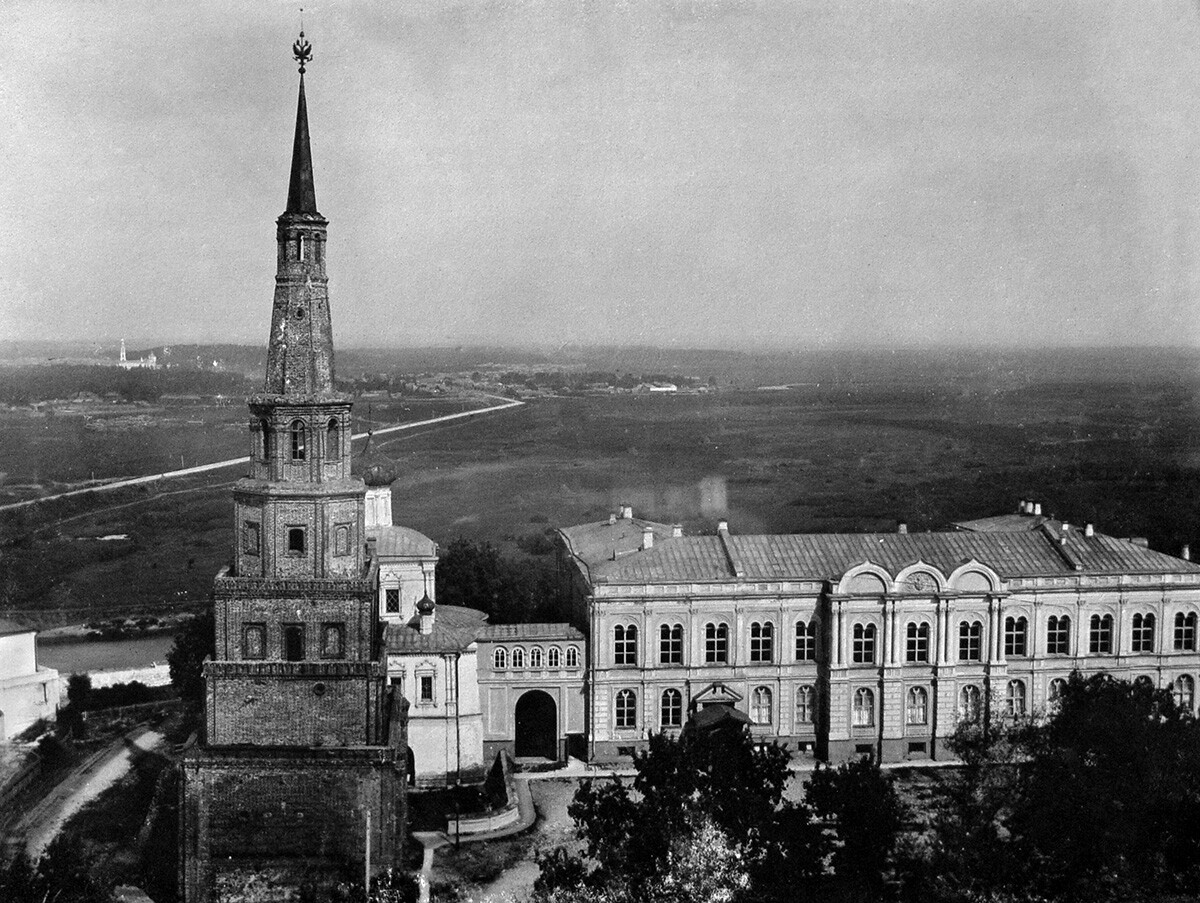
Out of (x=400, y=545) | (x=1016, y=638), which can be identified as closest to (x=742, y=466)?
(x=400, y=545)

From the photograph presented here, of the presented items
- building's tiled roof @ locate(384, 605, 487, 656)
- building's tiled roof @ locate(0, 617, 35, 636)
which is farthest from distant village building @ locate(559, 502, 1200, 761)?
building's tiled roof @ locate(0, 617, 35, 636)

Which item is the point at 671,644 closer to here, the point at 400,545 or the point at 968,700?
the point at 968,700

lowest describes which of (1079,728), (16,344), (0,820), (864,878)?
(0,820)

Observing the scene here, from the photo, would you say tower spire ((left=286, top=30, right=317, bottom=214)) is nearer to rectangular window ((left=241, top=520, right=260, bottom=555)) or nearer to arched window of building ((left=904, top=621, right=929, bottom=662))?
rectangular window ((left=241, top=520, right=260, bottom=555))

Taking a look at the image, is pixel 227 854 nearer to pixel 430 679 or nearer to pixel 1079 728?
pixel 430 679

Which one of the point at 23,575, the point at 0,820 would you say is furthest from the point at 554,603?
the point at 23,575

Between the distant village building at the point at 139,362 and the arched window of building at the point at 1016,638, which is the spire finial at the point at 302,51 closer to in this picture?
the arched window of building at the point at 1016,638

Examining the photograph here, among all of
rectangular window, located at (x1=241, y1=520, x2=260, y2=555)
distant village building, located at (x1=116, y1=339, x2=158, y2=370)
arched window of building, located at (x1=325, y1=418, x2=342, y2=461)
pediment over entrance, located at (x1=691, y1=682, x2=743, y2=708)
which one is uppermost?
distant village building, located at (x1=116, y1=339, x2=158, y2=370)
